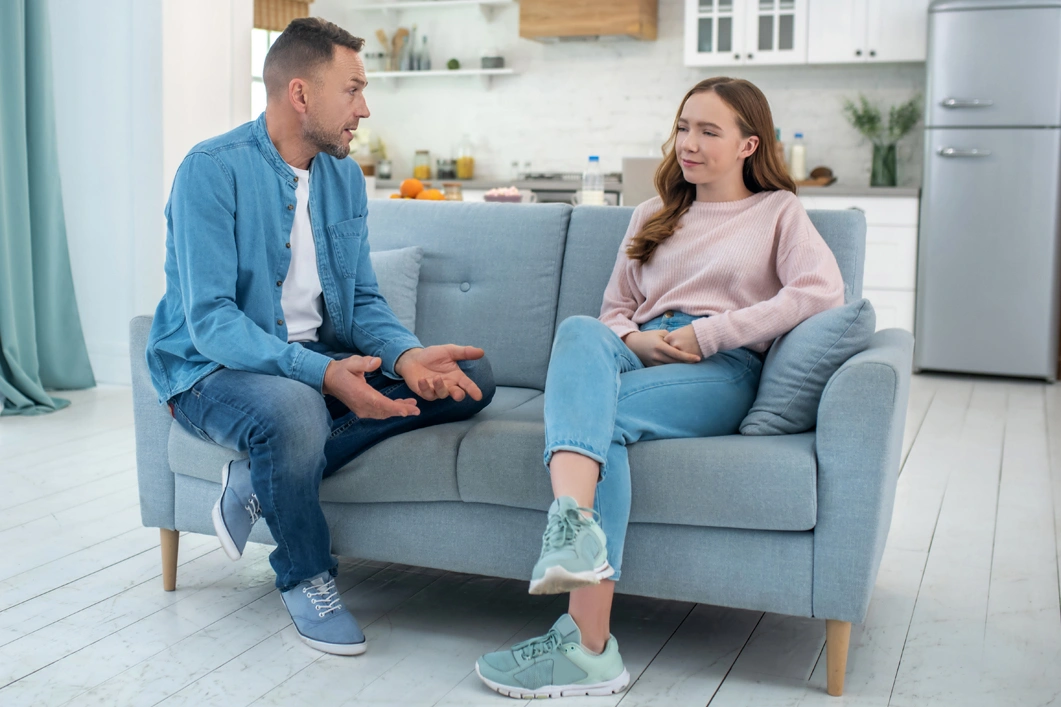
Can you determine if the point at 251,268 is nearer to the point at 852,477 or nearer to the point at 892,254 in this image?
the point at 852,477

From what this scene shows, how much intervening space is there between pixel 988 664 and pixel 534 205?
142 cm

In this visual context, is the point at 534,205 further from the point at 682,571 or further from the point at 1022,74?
the point at 1022,74

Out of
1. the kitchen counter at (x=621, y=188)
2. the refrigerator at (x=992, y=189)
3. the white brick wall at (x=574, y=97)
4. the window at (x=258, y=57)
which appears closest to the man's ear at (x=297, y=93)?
the kitchen counter at (x=621, y=188)

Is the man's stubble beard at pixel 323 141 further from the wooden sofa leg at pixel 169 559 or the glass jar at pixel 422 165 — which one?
the glass jar at pixel 422 165

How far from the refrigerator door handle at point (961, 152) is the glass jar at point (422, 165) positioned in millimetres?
3009

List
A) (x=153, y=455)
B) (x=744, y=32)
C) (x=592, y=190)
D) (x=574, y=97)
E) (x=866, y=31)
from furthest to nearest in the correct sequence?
(x=574, y=97) < (x=744, y=32) < (x=866, y=31) < (x=592, y=190) < (x=153, y=455)

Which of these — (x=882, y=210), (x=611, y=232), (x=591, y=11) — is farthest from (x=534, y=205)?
(x=591, y=11)

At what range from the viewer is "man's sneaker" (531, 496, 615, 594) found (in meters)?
1.60

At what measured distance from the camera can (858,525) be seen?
177 centimetres

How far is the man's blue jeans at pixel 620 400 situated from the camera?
1.76 metres

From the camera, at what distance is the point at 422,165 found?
266 inches

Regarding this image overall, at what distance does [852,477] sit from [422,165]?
17.4ft

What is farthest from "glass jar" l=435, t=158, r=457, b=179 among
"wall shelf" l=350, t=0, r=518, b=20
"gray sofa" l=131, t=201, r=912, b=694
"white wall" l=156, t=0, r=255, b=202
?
"gray sofa" l=131, t=201, r=912, b=694

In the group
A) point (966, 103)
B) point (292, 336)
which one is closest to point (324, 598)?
point (292, 336)
